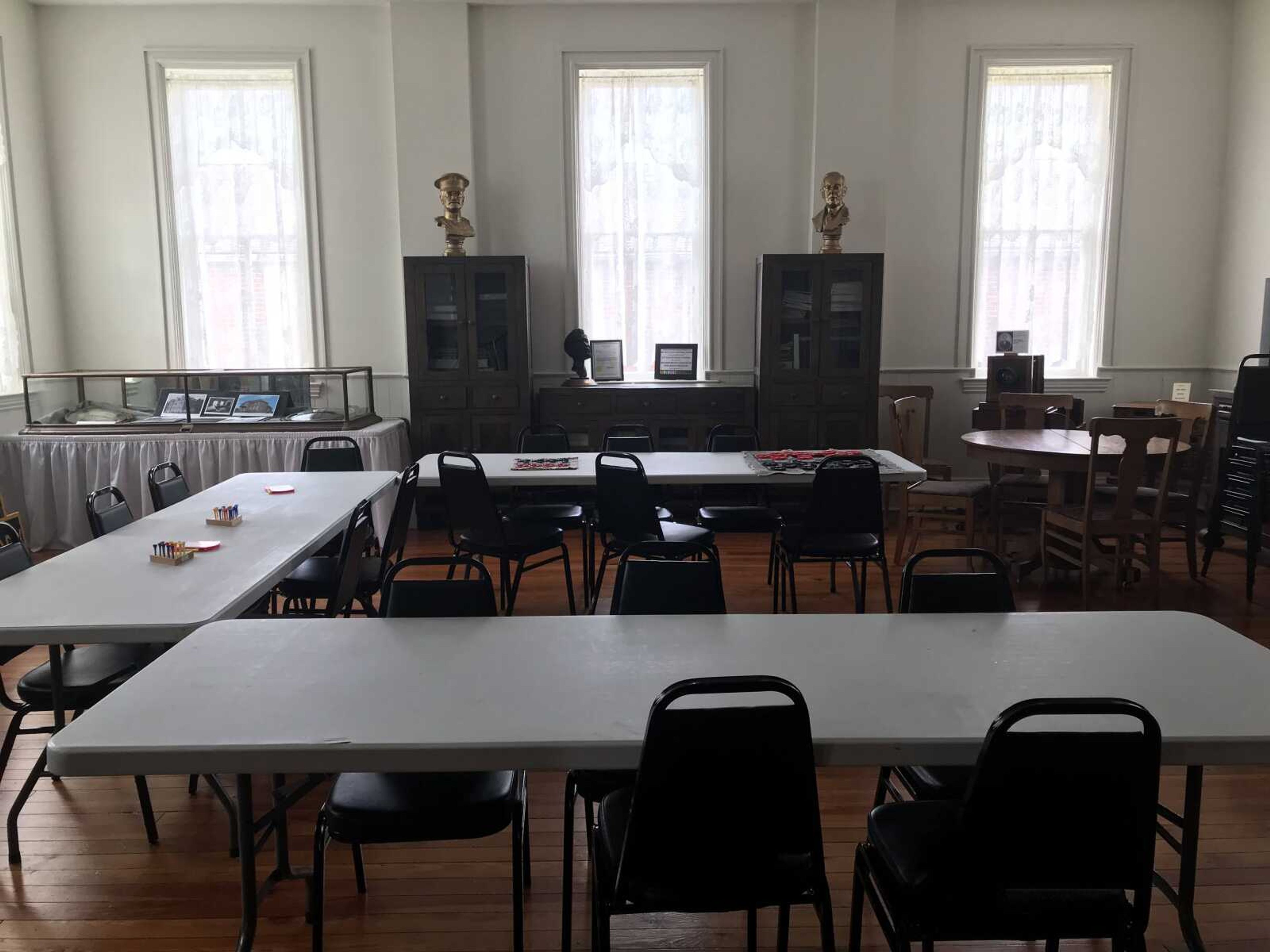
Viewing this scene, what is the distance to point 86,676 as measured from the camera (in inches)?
105

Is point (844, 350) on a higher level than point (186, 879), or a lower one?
higher

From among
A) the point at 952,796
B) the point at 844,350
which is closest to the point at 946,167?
the point at 844,350

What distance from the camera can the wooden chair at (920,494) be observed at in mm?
5340

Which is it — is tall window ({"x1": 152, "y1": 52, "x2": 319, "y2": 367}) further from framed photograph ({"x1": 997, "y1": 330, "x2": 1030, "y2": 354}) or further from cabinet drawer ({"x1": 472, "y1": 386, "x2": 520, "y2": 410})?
framed photograph ({"x1": 997, "y1": 330, "x2": 1030, "y2": 354})

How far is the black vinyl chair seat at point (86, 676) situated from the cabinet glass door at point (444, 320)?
3.77 m

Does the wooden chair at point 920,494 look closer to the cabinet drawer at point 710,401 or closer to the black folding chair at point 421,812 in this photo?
the cabinet drawer at point 710,401

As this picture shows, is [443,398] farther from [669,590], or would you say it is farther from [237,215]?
[669,590]

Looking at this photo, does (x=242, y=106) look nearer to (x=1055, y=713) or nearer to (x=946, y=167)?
(x=946, y=167)

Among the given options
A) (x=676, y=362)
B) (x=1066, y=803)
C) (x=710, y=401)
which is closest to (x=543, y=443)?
(x=710, y=401)

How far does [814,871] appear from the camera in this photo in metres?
1.64

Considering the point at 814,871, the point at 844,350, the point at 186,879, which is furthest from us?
the point at 844,350

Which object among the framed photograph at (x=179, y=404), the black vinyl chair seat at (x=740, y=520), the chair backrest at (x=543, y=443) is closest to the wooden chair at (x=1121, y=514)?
the black vinyl chair seat at (x=740, y=520)

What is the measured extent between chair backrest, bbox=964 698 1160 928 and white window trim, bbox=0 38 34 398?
21.3ft

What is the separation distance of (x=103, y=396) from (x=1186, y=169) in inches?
298
